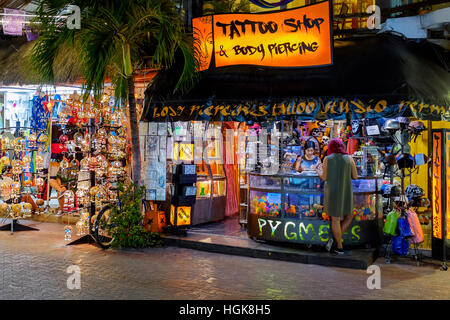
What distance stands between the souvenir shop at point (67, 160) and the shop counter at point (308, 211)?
3245 mm

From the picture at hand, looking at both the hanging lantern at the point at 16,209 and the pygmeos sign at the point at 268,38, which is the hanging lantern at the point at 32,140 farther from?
the pygmeos sign at the point at 268,38

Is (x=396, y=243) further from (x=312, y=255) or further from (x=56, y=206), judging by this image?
(x=56, y=206)

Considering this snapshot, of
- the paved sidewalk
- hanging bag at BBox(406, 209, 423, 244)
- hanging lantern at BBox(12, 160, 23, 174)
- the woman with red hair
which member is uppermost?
hanging lantern at BBox(12, 160, 23, 174)

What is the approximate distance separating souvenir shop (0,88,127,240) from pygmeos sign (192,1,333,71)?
7.94ft

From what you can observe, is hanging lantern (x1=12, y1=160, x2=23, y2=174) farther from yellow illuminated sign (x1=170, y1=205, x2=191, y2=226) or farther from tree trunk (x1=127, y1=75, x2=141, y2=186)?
yellow illuminated sign (x1=170, y1=205, x2=191, y2=226)

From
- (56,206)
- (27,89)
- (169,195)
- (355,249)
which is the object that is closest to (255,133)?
(169,195)

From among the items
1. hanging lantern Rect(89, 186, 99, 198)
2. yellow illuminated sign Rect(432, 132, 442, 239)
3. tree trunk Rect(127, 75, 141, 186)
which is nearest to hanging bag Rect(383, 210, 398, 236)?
yellow illuminated sign Rect(432, 132, 442, 239)

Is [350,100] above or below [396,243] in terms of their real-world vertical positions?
above

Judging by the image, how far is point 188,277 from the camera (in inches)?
266

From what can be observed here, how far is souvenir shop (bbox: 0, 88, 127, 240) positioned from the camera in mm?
9133

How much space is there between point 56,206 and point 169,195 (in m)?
4.55

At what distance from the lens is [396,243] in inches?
311
